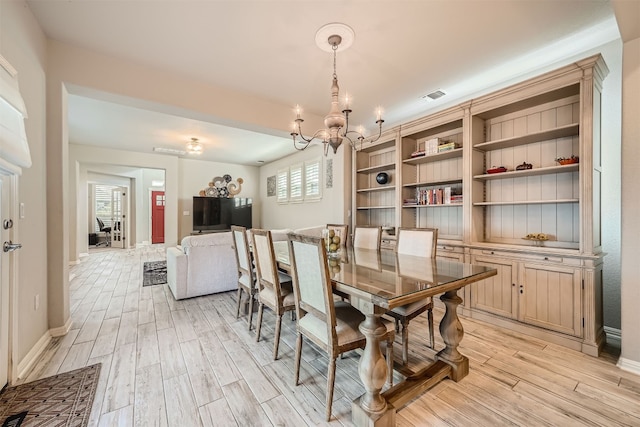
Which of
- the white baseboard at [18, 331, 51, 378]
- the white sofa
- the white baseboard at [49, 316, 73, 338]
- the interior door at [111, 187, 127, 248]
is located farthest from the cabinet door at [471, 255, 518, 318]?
the interior door at [111, 187, 127, 248]

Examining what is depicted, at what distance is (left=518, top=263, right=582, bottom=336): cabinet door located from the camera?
2220mm

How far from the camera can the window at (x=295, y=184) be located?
6293 millimetres

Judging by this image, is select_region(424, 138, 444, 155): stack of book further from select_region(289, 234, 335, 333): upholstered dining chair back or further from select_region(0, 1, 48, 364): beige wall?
select_region(0, 1, 48, 364): beige wall

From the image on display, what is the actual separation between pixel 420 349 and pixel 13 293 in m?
3.01

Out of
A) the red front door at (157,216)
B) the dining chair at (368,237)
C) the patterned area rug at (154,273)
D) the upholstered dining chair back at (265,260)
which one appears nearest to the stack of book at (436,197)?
the dining chair at (368,237)

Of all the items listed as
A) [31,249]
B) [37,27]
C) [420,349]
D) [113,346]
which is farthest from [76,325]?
[420,349]

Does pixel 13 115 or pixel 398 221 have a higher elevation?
pixel 13 115

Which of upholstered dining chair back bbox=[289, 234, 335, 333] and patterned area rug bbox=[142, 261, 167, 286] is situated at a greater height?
upholstered dining chair back bbox=[289, 234, 335, 333]

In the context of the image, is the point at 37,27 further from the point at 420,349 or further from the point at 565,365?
the point at 565,365

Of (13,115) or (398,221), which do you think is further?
(398,221)

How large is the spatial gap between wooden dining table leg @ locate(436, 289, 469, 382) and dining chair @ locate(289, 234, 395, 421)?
0.45 meters

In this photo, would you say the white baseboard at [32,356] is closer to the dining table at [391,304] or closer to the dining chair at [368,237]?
the dining table at [391,304]

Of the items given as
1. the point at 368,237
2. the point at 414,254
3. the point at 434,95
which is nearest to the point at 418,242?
the point at 414,254

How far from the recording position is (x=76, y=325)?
2662 millimetres
